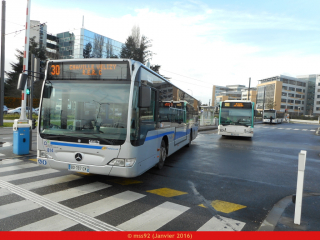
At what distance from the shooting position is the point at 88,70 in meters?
5.62

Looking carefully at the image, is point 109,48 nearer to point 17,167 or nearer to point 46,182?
point 17,167

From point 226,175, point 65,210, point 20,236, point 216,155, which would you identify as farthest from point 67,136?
point 216,155

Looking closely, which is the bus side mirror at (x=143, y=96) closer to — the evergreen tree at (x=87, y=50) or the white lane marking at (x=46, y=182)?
the white lane marking at (x=46, y=182)

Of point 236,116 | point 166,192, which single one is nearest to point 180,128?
point 166,192

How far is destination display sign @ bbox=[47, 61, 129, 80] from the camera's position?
5465 millimetres

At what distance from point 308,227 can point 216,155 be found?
23.7 feet

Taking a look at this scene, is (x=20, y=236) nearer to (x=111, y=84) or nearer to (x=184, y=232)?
(x=184, y=232)

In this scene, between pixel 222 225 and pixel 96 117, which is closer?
pixel 222 225

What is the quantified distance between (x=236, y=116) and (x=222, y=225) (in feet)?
47.5

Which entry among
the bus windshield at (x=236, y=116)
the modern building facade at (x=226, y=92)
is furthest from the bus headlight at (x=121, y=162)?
the modern building facade at (x=226, y=92)

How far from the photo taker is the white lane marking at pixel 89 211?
3.75 meters

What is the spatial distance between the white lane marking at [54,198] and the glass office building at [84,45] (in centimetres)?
4961

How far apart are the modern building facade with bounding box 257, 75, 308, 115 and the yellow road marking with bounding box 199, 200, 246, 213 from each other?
110 metres

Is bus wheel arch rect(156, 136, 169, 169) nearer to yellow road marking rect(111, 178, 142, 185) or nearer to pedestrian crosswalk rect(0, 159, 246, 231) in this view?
yellow road marking rect(111, 178, 142, 185)
